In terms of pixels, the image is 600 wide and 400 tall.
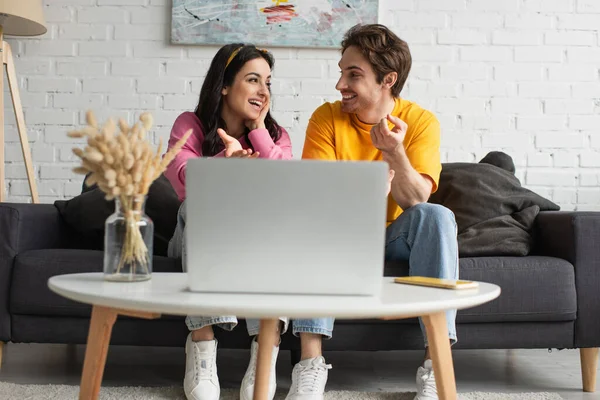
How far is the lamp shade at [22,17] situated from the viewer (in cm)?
268

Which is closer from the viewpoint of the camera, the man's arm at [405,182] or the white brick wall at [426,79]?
the man's arm at [405,182]

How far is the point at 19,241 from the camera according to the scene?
2.06 m

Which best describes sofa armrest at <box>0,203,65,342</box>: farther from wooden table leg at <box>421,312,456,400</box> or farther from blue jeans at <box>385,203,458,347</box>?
wooden table leg at <box>421,312,456,400</box>

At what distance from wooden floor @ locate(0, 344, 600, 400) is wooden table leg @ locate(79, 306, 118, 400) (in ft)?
2.79

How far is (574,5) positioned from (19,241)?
2445 mm

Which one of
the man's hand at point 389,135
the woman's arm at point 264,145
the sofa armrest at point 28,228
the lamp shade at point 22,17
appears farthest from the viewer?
the lamp shade at point 22,17

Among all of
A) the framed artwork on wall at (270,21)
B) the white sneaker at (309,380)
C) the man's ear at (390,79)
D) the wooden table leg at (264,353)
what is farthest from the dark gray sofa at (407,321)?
the framed artwork on wall at (270,21)

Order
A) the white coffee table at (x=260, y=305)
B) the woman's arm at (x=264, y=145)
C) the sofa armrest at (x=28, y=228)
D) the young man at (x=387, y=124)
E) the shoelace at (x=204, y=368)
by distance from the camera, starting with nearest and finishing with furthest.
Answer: the white coffee table at (x=260, y=305), the shoelace at (x=204, y=368), the young man at (x=387, y=124), the sofa armrest at (x=28, y=228), the woman's arm at (x=264, y=145)

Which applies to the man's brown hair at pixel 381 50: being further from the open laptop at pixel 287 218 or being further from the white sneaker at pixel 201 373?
the open laptop at pixel 287 218

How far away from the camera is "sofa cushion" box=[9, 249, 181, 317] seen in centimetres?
199

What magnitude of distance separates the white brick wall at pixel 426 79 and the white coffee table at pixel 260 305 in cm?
187

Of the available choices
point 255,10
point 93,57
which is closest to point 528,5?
point 255,10

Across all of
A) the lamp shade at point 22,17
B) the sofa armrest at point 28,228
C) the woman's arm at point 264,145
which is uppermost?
the lamp shade at point 22,17

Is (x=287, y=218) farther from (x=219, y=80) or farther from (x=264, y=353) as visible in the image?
(x=219, y=80)
